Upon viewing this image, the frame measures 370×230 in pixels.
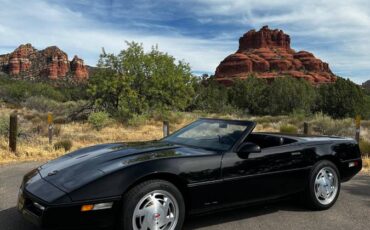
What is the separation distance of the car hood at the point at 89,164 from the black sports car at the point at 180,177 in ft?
→ 0.04

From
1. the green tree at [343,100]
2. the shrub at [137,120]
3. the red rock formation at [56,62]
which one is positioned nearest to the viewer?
the shrub at [137,120]

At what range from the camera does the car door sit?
183 inches

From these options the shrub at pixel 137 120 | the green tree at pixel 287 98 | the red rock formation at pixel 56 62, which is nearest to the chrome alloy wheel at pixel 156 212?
the shrub at pixel 137 120

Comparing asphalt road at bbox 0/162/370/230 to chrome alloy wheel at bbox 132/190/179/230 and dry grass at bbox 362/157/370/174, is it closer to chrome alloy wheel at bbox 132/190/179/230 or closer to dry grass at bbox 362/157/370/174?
chrome alloy wheel at bbox 132/190/179/230

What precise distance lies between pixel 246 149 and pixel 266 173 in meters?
0.43

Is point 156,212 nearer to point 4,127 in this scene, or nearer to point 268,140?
point 268,140

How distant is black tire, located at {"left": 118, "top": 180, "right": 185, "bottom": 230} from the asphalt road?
0.59 meters

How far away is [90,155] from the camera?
4738 mm

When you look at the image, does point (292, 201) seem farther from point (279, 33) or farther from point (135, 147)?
point (279, 33)

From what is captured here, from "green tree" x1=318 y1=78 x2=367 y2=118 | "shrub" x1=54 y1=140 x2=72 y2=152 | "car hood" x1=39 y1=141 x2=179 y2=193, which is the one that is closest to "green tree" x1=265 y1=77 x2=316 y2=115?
"green tree" x1=318 y1=78 x2=367 y2=118

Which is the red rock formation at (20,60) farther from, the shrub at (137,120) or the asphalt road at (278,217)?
the asphalt road at (278,217)

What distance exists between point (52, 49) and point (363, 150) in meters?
153

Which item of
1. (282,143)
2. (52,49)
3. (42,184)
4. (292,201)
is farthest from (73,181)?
(52,49)

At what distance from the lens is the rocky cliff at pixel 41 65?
367 ft
